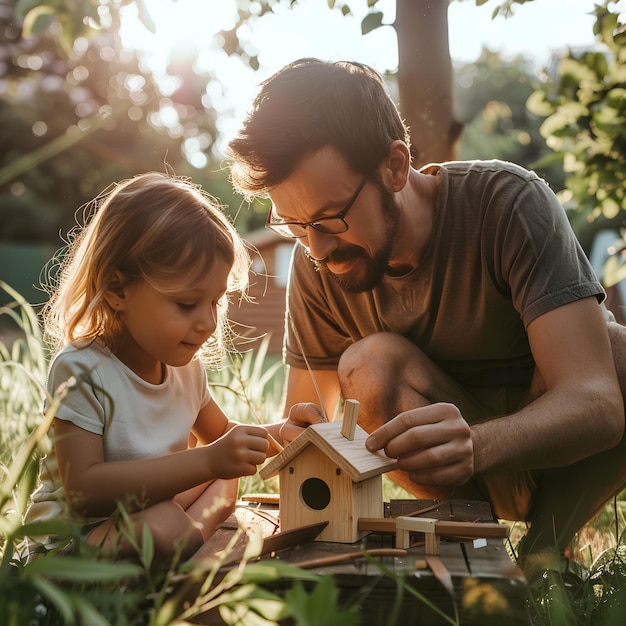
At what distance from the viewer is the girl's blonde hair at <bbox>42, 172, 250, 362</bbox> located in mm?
2084

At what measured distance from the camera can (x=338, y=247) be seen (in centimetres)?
253

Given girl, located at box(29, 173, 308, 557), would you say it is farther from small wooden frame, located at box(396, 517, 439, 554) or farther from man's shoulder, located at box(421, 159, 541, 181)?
man's shoulder, located at box(421, 159, 541, 181)

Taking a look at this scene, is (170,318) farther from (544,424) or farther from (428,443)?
(544,424)

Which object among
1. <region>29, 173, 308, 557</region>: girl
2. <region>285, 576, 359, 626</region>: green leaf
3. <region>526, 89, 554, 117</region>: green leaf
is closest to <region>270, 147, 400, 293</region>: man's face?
<region>29, 173, 308, 557</region>: girl

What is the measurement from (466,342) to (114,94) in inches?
710

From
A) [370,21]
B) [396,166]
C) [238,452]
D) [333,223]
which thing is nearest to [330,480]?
[238,452]

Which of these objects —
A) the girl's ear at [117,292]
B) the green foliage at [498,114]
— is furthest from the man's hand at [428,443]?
the green foliage at [498,114]

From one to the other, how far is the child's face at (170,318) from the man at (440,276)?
0.36 m

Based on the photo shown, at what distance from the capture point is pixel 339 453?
1.68 m

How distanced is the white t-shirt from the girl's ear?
4.9 inches

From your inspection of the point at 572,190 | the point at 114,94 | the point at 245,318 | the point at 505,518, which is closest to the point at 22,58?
the point at 114,94

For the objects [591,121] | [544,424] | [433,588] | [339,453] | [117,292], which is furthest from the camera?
[591,121]

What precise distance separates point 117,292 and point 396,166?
3.39ft

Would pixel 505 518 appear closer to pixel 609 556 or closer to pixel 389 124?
pixel 609 556
